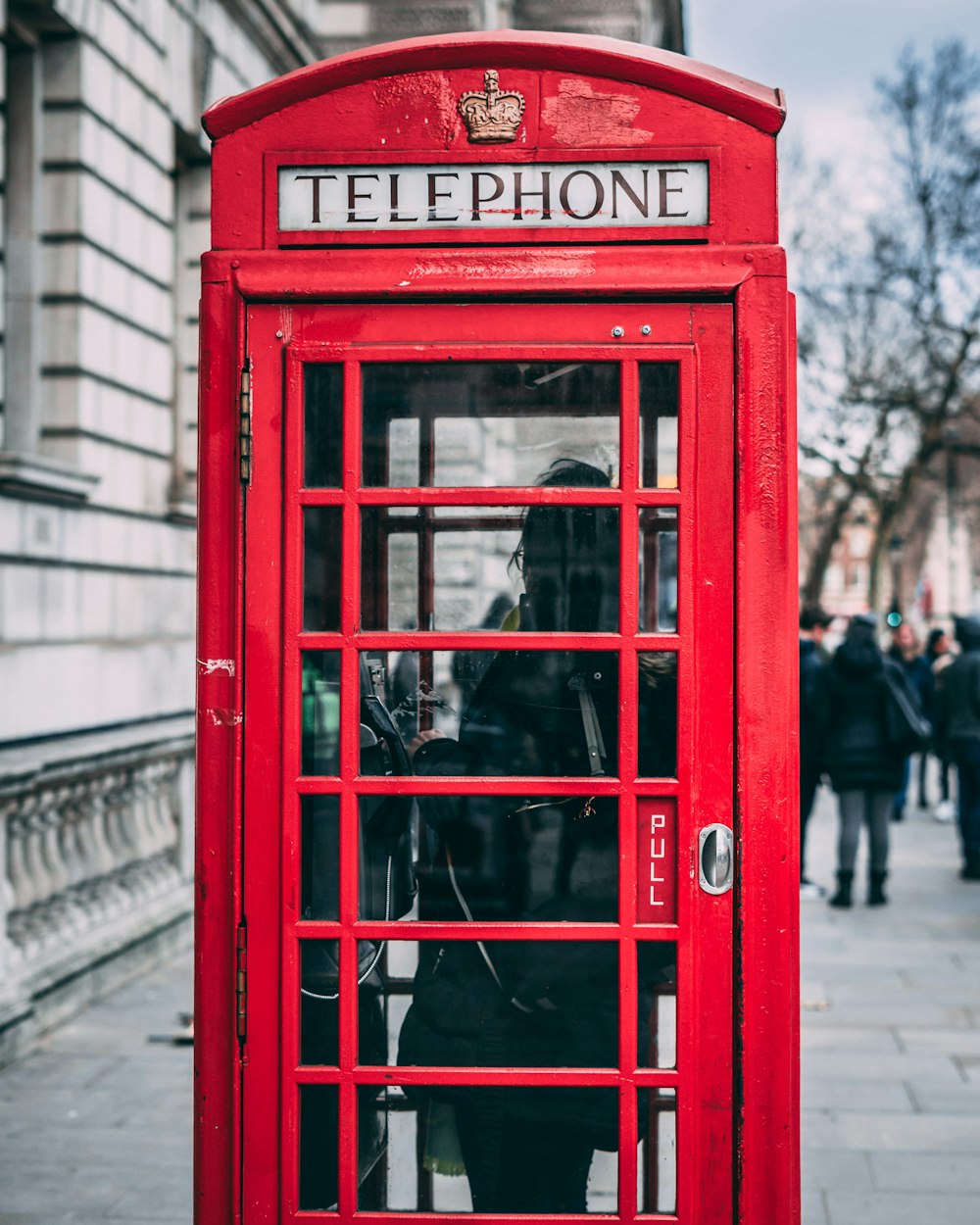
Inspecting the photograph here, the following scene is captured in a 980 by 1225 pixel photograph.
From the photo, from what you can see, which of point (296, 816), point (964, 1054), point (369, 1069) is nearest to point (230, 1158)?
point (369, 1069)

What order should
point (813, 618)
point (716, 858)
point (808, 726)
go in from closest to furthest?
1. point (716, 858)
2. point (808, 726)
3. point (813, 618)

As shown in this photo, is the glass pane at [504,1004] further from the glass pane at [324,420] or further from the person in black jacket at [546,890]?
the glass pane at [324,420]

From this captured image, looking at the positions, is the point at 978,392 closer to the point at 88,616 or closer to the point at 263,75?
the point at 263,75

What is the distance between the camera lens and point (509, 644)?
8.66 feet

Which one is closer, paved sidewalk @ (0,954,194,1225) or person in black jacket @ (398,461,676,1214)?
person in black jacket @ (398,461,676,1214)

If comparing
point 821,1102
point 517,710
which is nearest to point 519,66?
point 517,710

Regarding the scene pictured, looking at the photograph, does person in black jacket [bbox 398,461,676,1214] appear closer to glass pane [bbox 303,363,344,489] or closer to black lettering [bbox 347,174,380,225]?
glass pane [bbox 303,363,344,489]

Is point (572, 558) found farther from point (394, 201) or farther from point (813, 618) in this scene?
point (813, 618)

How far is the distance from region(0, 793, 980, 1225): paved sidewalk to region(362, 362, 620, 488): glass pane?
160 centimetres

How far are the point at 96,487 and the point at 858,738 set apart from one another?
16.3 feet

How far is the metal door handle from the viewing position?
2.58 meters

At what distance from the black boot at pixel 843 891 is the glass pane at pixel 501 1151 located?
6.34m

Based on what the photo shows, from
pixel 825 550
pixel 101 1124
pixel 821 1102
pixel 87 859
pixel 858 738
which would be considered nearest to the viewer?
pixel 101 1124

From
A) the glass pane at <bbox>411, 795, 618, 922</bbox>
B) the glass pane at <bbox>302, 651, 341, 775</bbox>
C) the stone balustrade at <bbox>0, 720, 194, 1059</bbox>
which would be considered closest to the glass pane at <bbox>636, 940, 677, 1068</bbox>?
the glass pane at <bbox>411, 795, 618, 922</bbox>
